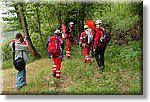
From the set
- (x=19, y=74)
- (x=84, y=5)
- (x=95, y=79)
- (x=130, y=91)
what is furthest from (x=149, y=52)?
(x=19, y=74)

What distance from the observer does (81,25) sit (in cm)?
251

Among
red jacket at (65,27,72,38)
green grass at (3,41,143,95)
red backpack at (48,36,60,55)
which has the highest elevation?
red jacket at (65,27,72,38)

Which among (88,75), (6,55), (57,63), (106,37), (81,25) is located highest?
(81,25)

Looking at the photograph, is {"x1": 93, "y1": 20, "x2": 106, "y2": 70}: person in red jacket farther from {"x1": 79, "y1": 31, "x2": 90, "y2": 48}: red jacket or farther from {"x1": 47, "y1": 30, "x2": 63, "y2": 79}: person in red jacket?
{"x1": 47, "y1": 30, "x2": 63, "y2": 79}: person in red jacket

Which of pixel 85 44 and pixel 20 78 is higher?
pixel 85 44

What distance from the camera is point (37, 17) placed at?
2531mm

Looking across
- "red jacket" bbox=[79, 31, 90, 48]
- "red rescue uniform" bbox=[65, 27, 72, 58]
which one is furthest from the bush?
"red jacket" bbox=[79, 31, 90, 48]

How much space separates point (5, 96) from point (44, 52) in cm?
55

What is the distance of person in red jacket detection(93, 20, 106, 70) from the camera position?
2.51m

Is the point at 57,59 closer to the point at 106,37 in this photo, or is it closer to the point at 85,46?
the point at 85,46

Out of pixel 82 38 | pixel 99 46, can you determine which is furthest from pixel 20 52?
pixel 99 46

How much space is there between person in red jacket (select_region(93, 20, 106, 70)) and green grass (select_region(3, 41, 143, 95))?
0.13ft

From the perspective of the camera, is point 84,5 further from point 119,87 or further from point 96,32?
point 119,87

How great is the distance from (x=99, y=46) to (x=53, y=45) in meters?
0.42
